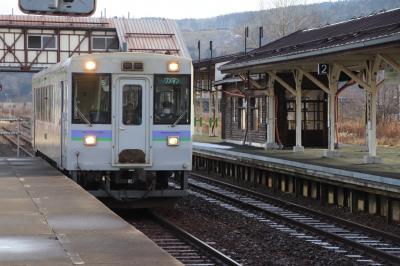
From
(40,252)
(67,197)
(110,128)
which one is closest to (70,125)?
(110,128)

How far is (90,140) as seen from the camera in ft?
40.9

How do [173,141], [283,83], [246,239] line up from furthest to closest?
1. [283,83]
2. [173,141]
3. [246,239]

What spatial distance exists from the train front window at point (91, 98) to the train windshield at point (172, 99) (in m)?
0.81

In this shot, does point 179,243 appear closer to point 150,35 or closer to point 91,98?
point 91,98

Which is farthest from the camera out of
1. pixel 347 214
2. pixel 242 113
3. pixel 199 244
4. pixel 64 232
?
pixel 242 113

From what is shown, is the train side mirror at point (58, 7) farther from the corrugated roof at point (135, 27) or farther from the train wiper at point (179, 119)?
the corrugated roof at point (135, 27)

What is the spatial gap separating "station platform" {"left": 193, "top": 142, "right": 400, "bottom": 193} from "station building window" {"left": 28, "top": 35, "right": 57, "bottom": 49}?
1288 inches

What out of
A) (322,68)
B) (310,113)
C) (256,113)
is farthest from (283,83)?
(256,113)

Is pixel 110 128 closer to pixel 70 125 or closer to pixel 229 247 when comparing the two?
pixel 70 125

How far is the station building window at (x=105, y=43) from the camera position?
55.0m

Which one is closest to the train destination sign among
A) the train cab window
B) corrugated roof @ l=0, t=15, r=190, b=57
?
the train cab window

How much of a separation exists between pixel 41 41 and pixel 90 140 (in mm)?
42665

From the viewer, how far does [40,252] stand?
6770 mm

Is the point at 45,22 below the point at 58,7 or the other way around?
the other way around
